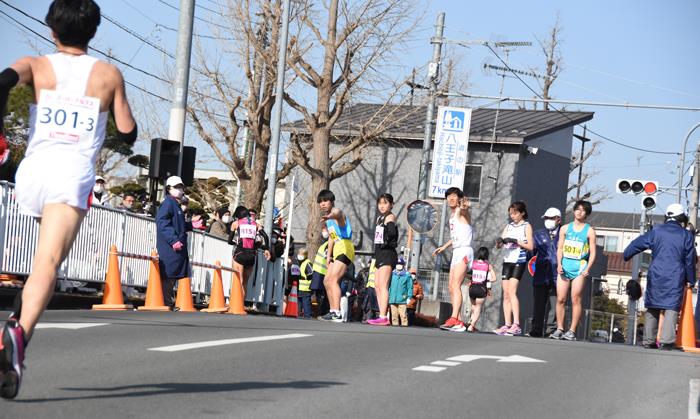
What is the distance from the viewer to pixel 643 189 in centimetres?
2858

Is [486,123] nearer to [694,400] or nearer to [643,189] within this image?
[643,189]

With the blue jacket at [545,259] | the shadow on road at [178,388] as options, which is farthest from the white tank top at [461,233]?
the shadow on road at [178,388]

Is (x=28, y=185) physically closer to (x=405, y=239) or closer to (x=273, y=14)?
(x=273, y=14)

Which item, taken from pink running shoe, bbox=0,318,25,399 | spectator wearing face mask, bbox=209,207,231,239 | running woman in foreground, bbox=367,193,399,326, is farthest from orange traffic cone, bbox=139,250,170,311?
pink running shoe, bbox=0,318,25,399

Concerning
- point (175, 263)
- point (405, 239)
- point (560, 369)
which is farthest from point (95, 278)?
point (405, 239)

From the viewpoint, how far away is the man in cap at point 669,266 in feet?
50.3

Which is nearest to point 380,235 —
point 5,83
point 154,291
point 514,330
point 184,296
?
point 514,330

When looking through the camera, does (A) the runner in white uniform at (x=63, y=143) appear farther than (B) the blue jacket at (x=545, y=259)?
No

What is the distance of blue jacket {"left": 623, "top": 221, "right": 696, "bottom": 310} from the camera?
50.3 feet

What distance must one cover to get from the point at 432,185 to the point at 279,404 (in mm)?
28287

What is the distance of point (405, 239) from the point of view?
158 feet

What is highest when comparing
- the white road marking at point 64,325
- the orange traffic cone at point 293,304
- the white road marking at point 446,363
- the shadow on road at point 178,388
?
the shadow on road at point 178,388

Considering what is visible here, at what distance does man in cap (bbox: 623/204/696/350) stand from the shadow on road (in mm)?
8796

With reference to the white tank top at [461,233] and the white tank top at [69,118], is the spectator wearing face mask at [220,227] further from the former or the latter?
the white tank top at [69,118]
